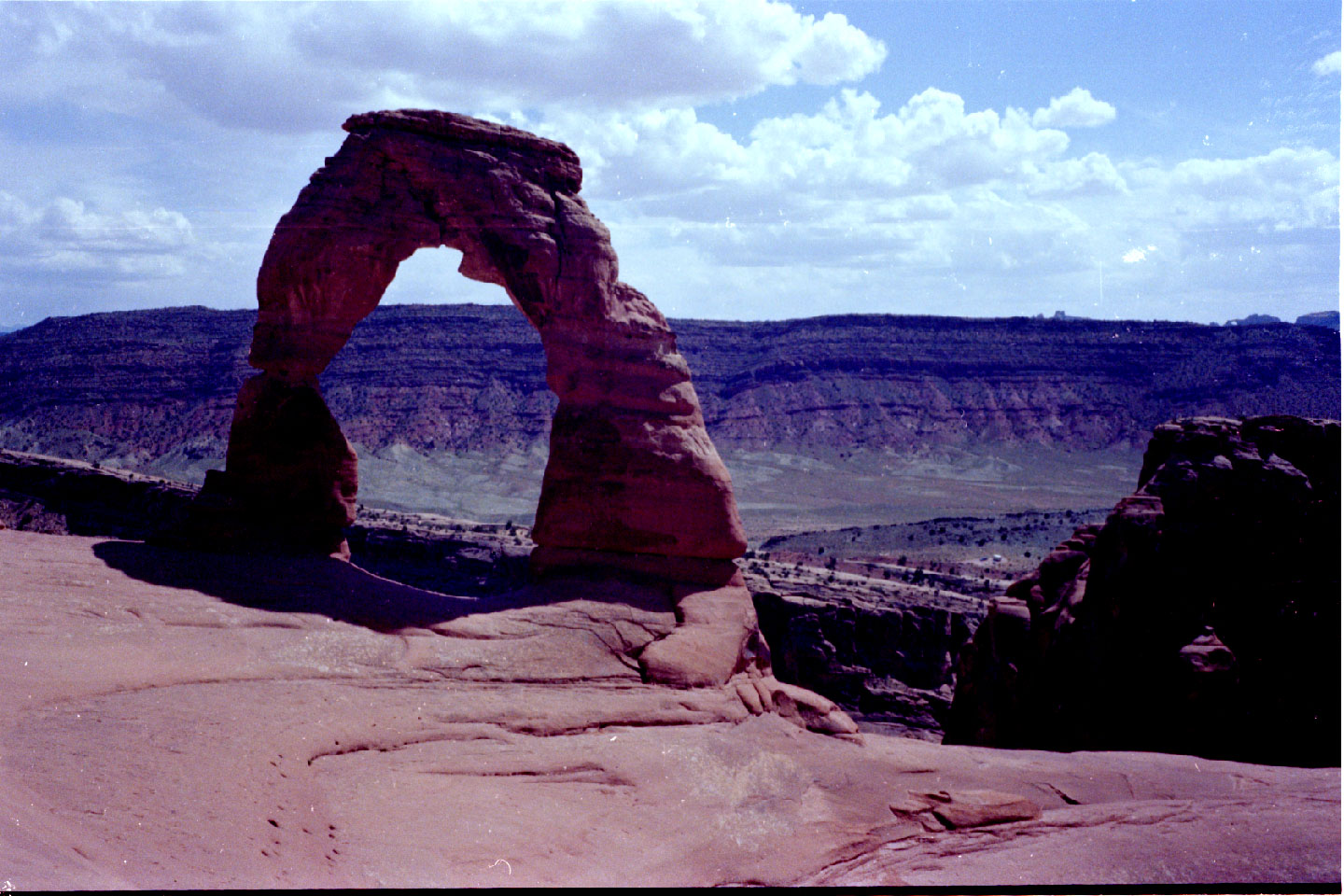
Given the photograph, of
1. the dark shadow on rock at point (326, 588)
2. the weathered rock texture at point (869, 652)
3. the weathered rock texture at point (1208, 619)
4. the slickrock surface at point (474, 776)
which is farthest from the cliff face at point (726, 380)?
the slickrock surface at point (474, 776)

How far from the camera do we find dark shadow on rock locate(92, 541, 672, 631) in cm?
1134

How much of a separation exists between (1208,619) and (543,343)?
8.05 meters

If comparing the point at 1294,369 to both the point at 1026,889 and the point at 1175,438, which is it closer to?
the point at 1175,438

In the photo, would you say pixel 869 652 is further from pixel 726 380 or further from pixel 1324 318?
pixel 726 380

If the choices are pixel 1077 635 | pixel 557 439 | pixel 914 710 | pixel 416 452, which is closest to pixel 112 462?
pixel 416 452

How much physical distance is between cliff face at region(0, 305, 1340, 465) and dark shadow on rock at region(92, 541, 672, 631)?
49599 millimetres

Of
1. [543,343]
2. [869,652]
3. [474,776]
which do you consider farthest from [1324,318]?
[869,652]

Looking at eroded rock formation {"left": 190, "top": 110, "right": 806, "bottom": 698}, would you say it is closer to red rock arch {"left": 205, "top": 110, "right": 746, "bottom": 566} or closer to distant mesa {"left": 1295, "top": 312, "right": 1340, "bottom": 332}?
red rock arch {"left": 205, "top": 110, "right": 746, "bottom": 566}

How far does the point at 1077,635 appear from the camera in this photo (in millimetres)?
12875

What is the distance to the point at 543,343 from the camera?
13344 millimetres

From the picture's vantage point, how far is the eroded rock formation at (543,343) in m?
13.2

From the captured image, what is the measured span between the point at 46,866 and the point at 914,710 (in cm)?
2047

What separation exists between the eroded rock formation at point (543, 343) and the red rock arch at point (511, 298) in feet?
0.06

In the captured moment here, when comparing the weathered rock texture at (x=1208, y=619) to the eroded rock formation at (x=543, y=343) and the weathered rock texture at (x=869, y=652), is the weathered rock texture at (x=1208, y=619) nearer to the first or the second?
the eroded rock formation at (x=543, y=343)
